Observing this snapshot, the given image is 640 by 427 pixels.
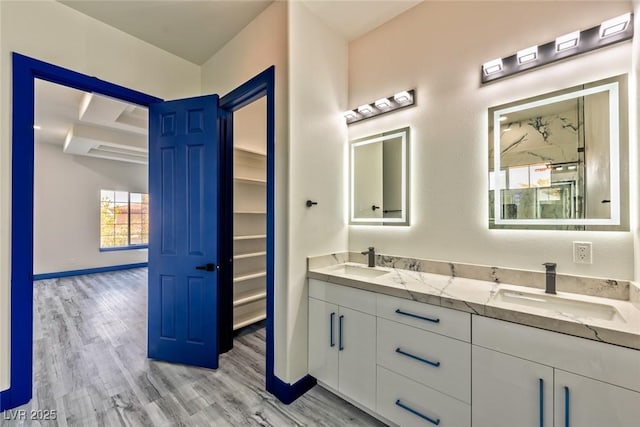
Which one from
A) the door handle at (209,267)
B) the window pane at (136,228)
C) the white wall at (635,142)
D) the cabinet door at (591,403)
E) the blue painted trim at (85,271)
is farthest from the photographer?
the window pane at (136,228)

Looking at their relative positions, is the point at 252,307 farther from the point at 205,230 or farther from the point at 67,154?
the point at 67,154

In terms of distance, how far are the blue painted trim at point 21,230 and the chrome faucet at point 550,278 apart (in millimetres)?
3228

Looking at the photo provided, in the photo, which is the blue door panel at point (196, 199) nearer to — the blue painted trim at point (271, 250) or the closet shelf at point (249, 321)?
the blue painted trim at point (271, 250)

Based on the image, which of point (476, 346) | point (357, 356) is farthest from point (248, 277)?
point (476, 346)

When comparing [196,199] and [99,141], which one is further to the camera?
[99,141]

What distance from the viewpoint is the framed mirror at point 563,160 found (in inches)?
52.8

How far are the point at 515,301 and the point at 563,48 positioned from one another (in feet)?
4.62

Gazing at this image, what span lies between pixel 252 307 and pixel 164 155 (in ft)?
6.27

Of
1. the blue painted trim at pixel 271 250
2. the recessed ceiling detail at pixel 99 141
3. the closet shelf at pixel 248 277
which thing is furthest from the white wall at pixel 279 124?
the recessed ceiling detail at pixel 99 141

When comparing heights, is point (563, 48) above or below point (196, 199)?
above

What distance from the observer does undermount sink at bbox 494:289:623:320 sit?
1.25m

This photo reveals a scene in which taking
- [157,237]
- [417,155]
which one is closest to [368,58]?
[417,155]

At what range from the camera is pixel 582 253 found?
142 cm

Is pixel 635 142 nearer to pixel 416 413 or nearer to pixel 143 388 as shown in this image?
pixel 416 413
